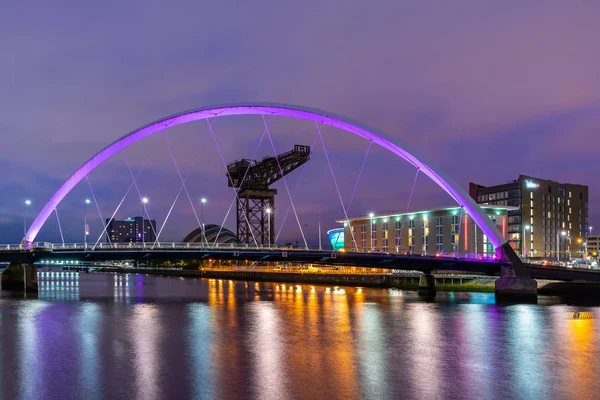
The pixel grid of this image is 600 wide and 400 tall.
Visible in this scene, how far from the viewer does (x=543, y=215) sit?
136 metres

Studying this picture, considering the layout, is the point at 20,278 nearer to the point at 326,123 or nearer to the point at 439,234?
the point at 326,123

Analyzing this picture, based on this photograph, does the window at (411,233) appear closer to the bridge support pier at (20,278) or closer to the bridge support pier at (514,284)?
the bridge support pier at (514,284)

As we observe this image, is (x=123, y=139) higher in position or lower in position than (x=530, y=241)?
higher

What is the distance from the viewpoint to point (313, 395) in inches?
787

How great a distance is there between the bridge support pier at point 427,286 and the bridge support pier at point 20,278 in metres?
48.6

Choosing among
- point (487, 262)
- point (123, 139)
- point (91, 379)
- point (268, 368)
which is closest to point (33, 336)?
point (91, 379)

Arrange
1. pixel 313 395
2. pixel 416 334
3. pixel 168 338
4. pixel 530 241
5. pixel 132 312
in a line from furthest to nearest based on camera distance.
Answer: pixel 530 241 < pixel 132 312 < pixel 416 334 < pixel 168 338 < pixel 313 395

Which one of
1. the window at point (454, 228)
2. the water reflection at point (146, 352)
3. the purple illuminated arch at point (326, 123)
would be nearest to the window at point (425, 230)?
the window at point (454, 228)

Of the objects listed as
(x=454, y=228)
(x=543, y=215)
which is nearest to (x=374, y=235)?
(x=454, y=228)

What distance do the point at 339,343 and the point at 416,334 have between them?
21.5 ft

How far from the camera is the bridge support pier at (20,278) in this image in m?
72.2

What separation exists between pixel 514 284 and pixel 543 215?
80483mm

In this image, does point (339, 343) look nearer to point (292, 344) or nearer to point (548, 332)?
point (292, 344)

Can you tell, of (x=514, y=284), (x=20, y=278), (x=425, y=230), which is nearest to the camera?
(x=514, y=284)
